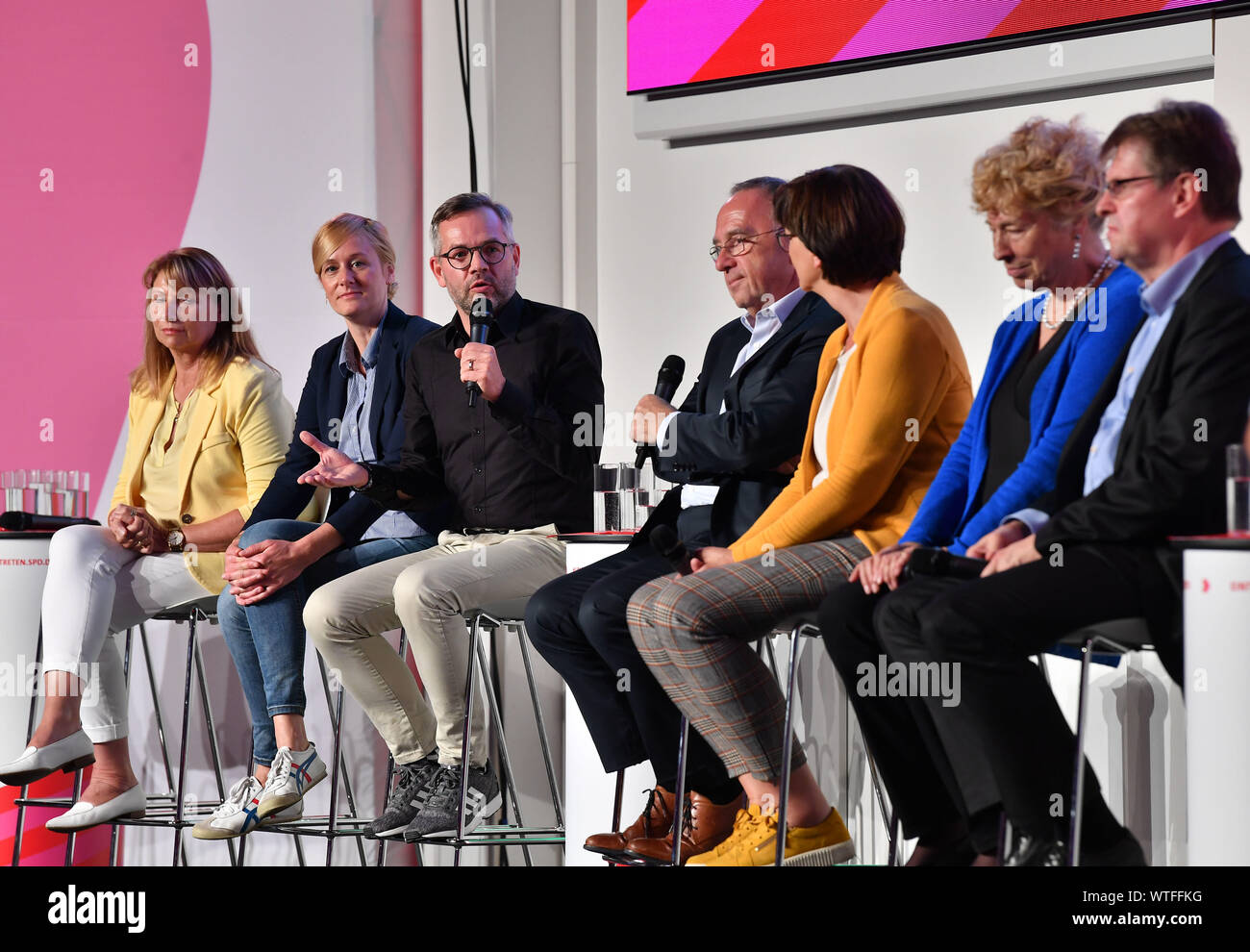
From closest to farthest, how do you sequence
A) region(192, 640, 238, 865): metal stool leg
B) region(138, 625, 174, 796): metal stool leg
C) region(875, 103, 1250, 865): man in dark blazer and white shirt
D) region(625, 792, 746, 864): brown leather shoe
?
A: region(875, 103, 1250, 865): man in dark blazer and white shirt, region(625, 792, 746, 864): brown leather shoe, region(192, 640, 238, 865): metal stool leg, region(138, 625, 174, 796): metal stool leg

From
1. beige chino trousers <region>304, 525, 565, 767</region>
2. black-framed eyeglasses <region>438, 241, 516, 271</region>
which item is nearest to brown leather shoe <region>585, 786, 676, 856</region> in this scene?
beige chino trousers <region>304, 525, 565, 767</region>

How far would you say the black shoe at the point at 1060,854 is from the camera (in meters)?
2.09

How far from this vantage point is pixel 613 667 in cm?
292

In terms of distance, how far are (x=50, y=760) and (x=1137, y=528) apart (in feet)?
8.84

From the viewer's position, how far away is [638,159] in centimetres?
446

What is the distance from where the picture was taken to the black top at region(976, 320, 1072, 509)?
96.8 inches

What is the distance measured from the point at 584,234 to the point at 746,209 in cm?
152

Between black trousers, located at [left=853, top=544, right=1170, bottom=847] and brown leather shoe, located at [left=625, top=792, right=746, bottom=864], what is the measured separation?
0.74 metres

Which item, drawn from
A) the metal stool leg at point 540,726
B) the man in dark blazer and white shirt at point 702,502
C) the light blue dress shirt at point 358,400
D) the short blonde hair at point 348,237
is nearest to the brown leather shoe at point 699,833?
→ the man in dark blazer and white shirt at point 702,502

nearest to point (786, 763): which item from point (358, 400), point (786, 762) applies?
point (786, 762)

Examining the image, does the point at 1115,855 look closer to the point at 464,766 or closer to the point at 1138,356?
the point at 1138,356

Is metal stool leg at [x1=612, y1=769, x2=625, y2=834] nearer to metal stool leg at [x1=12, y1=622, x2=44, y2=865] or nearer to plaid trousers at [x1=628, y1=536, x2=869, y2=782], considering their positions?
plaid trousers at [x1=628, y1=536, x2=869, y2=782]
